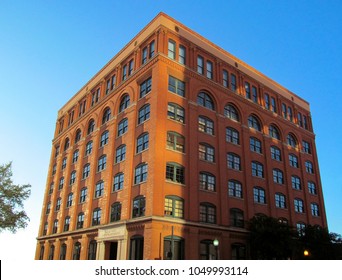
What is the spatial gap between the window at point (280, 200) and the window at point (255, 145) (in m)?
6.02

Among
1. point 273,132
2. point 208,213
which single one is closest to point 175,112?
point 208,213

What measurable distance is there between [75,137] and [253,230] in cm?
2969

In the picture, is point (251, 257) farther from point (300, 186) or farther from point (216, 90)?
point (216, 90)

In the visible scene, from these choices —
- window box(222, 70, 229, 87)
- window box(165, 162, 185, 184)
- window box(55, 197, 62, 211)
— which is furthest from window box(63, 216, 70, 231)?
window box(222, 70, 229, 87)

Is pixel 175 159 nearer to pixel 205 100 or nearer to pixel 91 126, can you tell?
pixel 205 100

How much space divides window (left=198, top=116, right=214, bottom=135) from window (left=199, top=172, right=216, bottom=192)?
5.08 metres

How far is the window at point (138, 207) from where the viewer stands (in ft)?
102

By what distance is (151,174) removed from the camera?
30.8 meters

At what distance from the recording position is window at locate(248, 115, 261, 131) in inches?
1751

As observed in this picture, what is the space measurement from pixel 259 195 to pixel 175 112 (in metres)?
14.9

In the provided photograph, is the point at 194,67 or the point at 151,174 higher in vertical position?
the point at 194,67

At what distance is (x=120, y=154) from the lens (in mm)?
37500

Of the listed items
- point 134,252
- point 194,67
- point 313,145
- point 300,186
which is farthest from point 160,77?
point 313,145

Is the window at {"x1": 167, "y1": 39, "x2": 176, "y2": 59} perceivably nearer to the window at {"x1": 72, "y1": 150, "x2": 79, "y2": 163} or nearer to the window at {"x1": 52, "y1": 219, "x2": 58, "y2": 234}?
the window at {"x1": 72, "y1": 150, "x2": 79, "y2": 163}
